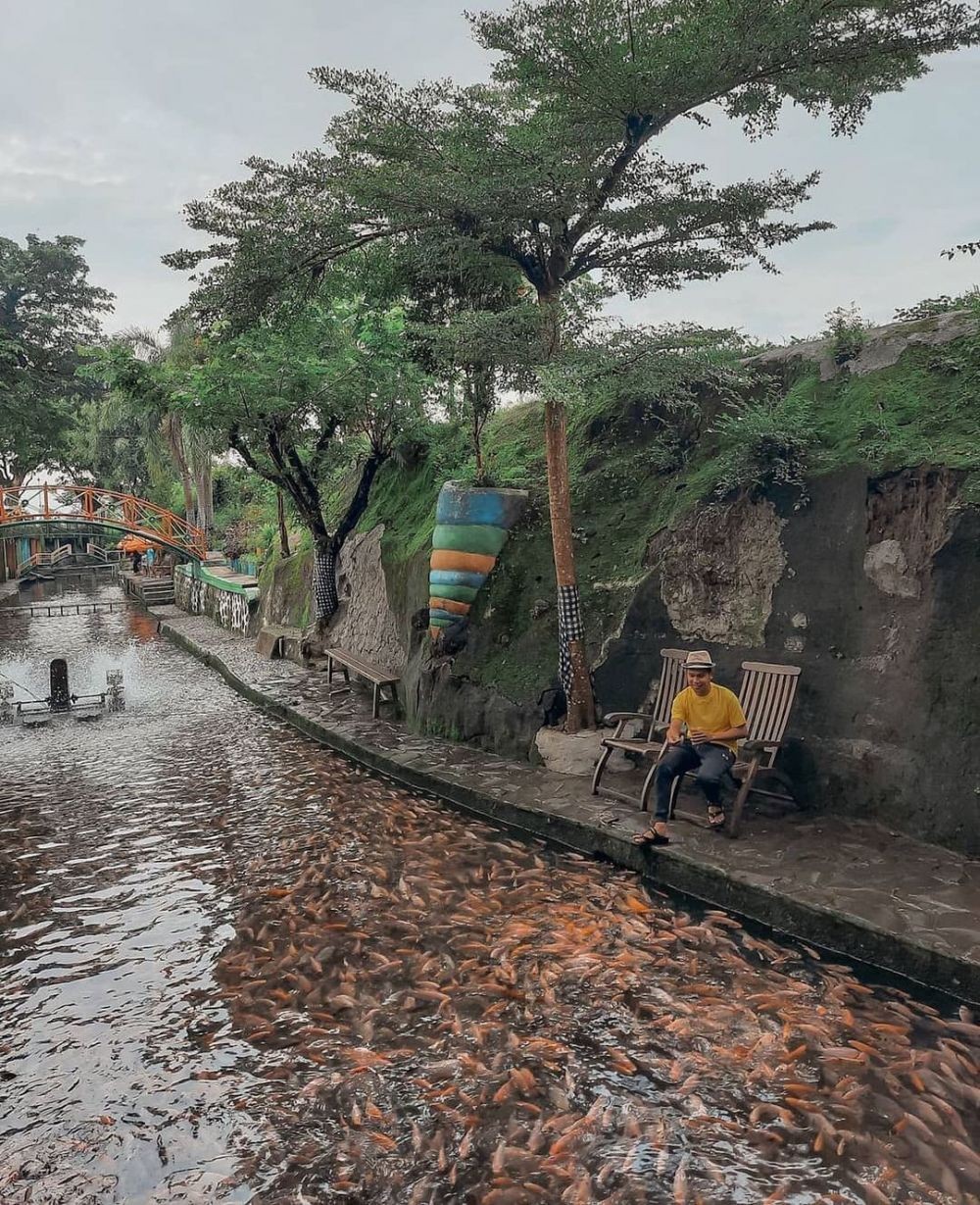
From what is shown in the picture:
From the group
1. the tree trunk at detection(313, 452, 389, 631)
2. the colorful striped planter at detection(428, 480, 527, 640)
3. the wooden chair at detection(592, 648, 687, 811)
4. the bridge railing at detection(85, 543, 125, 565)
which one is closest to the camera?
the wooden chair at detection(592, 648, 687, 811)

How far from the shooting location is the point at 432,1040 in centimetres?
436

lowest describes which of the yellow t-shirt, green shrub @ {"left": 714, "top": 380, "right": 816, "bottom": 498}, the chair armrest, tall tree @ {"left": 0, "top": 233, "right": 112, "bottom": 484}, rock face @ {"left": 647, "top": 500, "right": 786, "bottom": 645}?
the chair armrest

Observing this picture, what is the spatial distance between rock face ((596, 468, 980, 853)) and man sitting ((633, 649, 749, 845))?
78 cm

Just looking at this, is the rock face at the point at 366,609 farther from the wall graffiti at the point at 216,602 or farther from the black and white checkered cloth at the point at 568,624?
the wall graffiti at the point at 216,602

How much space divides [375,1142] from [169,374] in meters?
15.0

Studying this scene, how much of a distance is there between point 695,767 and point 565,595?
101 inches

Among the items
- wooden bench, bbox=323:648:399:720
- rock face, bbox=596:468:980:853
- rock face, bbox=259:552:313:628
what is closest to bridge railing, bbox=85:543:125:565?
rock face, bbox=259:552:313:628

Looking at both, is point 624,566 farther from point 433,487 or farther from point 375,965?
point 433,487

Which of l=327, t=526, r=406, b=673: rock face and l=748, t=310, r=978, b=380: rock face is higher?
l=748, t=310, r=978, b=380: rock face

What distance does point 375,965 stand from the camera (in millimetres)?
5145

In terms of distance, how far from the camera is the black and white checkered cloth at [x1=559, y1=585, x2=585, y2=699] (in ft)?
27.6

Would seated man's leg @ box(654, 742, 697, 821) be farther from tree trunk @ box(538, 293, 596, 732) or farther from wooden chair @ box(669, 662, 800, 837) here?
tree trunk @ box(538, 293, 596, 732)

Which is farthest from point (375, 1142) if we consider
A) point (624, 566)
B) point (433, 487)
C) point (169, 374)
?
point (169, 374)

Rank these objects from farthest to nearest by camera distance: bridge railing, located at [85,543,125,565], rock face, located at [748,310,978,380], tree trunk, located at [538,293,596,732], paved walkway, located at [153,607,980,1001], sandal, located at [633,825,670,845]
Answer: bridge railing, located at [85,543,125,565], tree trunk, located at [538,293,596,732], rock face, located at [748,310,978,380], sandal, located at [633,825,670,845], paved walkway, located at [153,607,980,1001]
